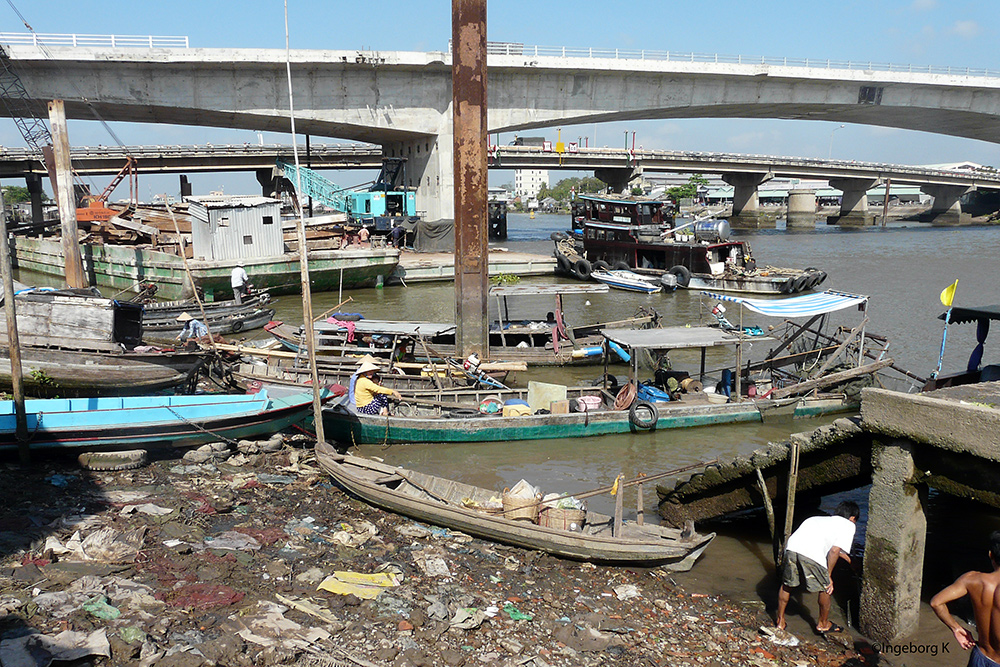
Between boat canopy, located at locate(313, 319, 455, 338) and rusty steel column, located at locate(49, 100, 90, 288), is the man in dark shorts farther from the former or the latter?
rusty steel column, located at locate(49, 100, 90, 288)

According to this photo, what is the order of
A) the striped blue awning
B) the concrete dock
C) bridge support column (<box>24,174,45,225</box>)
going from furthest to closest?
bridge support column (<box>24,174,45,225</box>), the concrete dock, the striped blue awning

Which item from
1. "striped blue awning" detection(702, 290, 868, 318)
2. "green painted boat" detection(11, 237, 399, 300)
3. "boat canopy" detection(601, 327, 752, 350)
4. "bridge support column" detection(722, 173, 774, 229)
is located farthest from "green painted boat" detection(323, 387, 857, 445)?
"bridge support column" detection(722, 173, 774, 229)

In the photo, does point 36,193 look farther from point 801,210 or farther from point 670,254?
point 801,210

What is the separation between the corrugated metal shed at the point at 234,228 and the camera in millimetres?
25672

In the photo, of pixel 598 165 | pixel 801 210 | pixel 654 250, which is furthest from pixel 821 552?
pixel 801 210

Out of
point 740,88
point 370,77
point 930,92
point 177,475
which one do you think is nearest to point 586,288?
point 177,475

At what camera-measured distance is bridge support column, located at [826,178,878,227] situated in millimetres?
68500

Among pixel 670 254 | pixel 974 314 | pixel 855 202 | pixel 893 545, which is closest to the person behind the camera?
pixel 893 545

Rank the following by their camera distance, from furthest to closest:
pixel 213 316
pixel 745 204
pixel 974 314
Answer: pixel 745 204
pixel 213 316
pixel 974 314

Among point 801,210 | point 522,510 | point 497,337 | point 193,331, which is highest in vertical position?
point 801,210

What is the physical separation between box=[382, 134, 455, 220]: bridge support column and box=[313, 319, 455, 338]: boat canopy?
21028 millimetres

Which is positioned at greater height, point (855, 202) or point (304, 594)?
point (855, 202)

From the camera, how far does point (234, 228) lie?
85.5 feet

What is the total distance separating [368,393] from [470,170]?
222 inches
